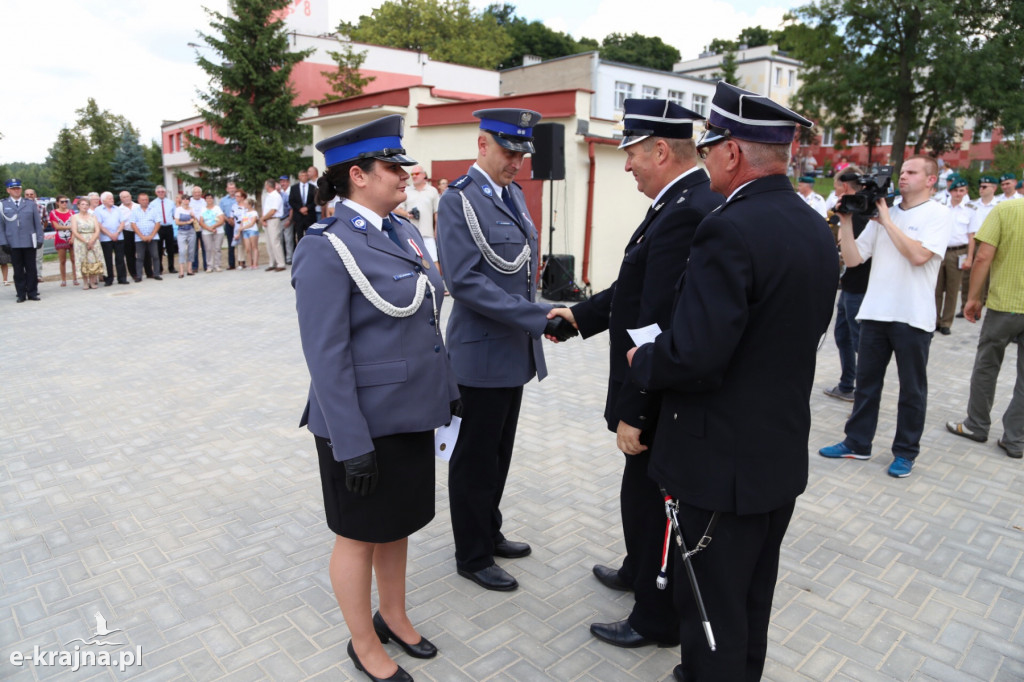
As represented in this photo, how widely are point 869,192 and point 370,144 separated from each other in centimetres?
383

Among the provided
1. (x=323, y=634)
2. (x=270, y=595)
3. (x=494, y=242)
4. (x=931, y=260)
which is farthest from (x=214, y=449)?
(x=931, y=260)

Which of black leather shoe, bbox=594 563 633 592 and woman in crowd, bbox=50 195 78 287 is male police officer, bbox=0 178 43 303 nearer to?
woman in crowd, bbox=50 195 78 287

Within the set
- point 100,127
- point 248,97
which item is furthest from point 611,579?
point 100,127

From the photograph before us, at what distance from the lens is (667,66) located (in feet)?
263

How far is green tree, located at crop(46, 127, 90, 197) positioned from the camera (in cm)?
4700

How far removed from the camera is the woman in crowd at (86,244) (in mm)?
13625

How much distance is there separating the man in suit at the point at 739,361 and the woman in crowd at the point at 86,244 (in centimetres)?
1462

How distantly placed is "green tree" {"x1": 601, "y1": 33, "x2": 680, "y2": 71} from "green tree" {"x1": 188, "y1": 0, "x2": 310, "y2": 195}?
179 feet

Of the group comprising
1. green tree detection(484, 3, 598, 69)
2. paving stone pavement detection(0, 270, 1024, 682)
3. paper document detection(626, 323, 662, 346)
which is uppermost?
green tree detection(484, 3, 598, 69)

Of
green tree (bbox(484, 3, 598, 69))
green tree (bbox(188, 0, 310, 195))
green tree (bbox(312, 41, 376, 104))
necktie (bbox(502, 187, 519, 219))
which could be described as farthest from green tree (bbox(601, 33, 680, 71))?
necktie (bbox(502, 187, 519, 219))

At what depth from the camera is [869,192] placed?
15.8ft

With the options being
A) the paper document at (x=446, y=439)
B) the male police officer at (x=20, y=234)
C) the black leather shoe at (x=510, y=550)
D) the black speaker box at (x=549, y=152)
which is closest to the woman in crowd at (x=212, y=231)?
the male police officer at (x=20, y=234)

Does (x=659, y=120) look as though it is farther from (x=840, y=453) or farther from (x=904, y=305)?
(x=840, y=453)

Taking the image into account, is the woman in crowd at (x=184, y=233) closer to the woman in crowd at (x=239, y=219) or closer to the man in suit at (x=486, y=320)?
the woman in crowd at (x=239, y=219)
